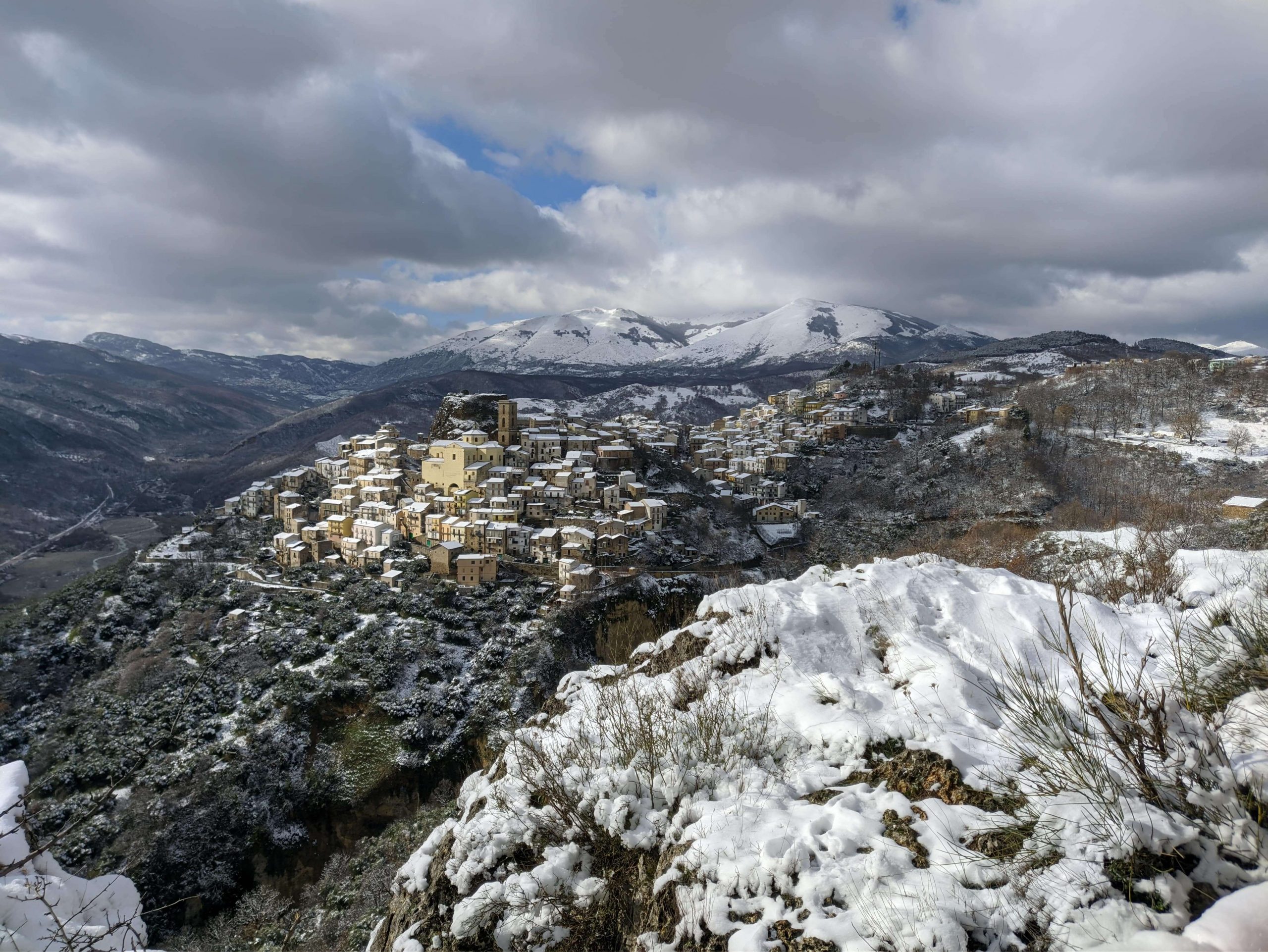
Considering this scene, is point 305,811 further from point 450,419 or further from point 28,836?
point 450,419

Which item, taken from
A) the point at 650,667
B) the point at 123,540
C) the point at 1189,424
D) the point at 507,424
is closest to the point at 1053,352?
the point at 1189,424

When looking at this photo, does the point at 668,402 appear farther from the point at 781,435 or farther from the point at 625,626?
the point at 625,626

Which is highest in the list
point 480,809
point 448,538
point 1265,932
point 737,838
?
point 1265,932

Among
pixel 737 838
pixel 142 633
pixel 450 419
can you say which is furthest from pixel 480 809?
pixel 450 419

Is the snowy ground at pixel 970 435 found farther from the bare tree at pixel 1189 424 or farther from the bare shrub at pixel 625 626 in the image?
the bare shrub at pixel 625 626

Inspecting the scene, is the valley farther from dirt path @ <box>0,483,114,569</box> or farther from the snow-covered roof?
dirt path @ <box>0,483,114,569</box>

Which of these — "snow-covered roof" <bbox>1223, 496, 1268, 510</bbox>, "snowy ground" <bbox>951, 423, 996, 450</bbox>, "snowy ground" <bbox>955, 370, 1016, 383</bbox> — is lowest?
"snow-covered roof" <bbox>1223, 496, 1268, 510</bbox>

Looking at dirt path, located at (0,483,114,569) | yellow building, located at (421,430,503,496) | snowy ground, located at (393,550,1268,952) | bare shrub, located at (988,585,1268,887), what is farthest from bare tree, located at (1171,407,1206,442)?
dirt path, located at (0,483,114,569)
